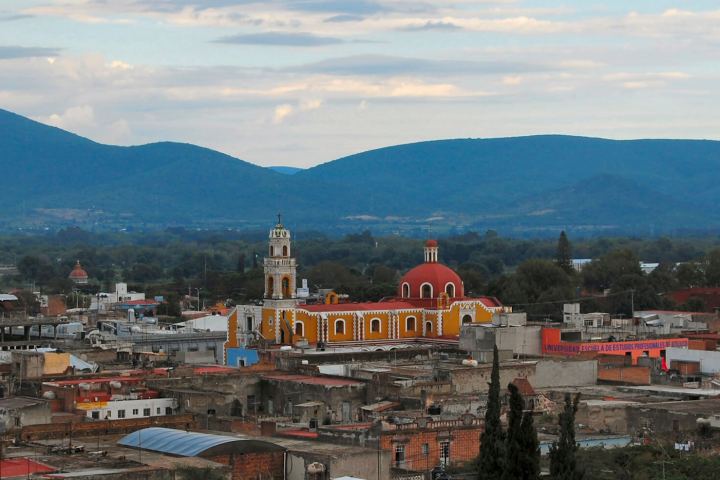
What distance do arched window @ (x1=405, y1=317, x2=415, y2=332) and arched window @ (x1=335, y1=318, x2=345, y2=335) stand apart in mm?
3254

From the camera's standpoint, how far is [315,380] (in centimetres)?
5712

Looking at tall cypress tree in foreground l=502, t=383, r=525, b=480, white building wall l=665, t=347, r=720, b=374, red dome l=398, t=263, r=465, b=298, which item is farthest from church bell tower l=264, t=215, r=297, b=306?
tall cypress tree in foreground l=502, t=383, r=525, b=480

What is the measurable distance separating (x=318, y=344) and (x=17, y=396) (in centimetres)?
2368

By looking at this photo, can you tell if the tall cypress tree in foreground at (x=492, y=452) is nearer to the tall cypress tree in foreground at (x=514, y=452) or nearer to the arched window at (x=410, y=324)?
the tall cypress tree in foreground at (x=514, y=452)

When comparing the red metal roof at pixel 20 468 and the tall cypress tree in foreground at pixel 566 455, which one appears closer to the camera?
the tall cypress tree in foreground at pixel 566 455

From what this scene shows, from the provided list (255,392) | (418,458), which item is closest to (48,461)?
(418,458)

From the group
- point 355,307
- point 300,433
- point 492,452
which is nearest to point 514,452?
point 492,452

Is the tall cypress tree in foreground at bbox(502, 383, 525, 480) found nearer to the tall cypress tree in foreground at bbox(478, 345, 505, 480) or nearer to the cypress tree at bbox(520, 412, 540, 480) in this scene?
the cypress tree at bbox(520, 412, 540, 480)

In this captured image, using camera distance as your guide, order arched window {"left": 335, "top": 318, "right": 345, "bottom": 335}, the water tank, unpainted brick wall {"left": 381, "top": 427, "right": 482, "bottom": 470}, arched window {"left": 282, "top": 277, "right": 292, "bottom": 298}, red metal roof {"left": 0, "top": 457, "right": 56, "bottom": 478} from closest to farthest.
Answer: red metal roof {"left": 0, "top": 457, "right": 56, "bottom": 478} → the water tank → unpainted brick wall {"left": 381, "top": 427, "right": 482, "bottom": 470} → arched window {"left": 335, "top": 318, "right": 345, "bottom": 335} → arched window {"left": 282, "top": 277, "right": 292, "bottom": 298}

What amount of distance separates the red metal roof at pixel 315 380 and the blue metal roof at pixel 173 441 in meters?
12.8

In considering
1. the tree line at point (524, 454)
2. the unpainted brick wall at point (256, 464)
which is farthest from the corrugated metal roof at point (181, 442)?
the tree line at point (524, 454)

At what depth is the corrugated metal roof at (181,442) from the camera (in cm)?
3900

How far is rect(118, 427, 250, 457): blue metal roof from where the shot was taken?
39.1 m

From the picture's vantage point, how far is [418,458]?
42.2 meters
